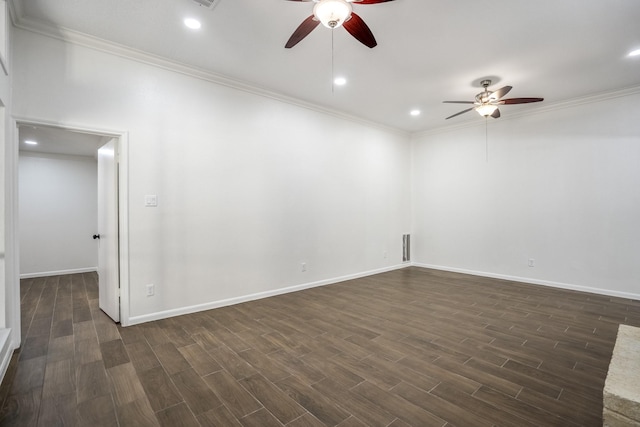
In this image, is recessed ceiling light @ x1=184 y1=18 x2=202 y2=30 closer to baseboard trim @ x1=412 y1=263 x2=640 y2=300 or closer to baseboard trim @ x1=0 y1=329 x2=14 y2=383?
baseboard trim @ x1=0 y1=329 x2=14 y2=383

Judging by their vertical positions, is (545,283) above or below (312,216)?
below

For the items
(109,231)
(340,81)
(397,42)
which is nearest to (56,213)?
(109,231)

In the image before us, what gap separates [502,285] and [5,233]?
6.34 m

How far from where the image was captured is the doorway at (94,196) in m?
3.15

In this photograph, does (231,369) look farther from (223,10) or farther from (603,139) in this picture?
(603,139)

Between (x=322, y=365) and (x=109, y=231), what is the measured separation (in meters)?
2.86

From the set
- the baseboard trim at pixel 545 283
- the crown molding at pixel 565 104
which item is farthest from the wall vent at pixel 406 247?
the crown molding at pixel 565 104

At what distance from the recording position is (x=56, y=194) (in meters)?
6.00

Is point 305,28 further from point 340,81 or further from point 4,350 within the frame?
point 4,350

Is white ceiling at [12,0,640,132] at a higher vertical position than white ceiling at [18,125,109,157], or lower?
higher

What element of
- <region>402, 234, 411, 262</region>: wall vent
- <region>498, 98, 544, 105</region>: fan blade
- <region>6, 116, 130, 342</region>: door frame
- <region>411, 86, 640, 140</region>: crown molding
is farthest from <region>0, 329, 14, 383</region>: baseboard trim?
<region>411, 86, 640, 140</region>: crown molding

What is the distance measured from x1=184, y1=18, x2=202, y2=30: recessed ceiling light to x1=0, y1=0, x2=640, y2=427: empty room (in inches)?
0.7

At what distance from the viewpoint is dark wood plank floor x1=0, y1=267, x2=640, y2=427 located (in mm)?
1805

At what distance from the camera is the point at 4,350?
7.17 ft
